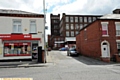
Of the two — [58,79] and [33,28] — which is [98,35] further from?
[58,79]

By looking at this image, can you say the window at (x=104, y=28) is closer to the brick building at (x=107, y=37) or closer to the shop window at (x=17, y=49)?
the brick building at (x=107, y=37)

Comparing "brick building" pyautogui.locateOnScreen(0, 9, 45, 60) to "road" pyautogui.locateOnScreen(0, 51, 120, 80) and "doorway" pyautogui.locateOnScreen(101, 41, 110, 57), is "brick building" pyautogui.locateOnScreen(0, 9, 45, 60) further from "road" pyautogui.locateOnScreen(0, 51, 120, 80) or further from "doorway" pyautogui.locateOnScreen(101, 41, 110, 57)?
"doorway" pyautogui.locateOnScreen(101, 41, 110, 57)

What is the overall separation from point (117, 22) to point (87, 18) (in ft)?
189

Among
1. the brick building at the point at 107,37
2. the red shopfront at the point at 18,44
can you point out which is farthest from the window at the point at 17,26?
the brick building at the point at 107,37

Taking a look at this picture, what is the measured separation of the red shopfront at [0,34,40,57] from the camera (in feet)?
71.2

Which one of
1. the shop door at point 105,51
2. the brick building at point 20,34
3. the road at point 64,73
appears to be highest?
the brick building at point 20,34

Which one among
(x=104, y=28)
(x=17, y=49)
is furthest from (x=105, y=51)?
(x=17, y=49)

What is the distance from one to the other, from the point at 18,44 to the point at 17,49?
0.76 metres

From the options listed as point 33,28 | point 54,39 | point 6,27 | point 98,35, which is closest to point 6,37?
point 6,27

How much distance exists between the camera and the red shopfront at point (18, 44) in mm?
21688

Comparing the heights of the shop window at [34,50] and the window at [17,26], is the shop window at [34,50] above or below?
below

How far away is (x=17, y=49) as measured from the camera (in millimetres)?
22219

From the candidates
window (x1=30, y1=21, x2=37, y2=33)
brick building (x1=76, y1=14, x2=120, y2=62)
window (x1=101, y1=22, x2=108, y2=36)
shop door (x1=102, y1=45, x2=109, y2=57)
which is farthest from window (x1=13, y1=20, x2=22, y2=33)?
shop door (x1=102, y1=45, x2=109, y2=57)

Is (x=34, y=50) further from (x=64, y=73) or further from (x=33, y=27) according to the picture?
(x=64, y=73)
